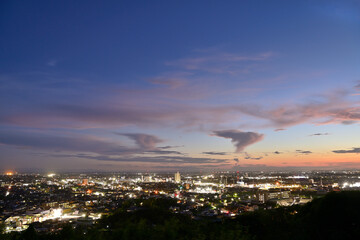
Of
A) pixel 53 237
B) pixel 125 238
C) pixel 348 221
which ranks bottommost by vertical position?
pixel 53 237

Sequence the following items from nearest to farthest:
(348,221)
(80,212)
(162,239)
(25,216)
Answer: (162,239) < (348,221) < (25,216) < (80,212)

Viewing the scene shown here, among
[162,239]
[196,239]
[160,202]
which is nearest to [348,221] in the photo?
[196,239]

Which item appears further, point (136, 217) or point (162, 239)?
point (136, 217)

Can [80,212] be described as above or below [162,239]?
below

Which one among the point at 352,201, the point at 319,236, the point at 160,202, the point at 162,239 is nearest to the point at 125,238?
the point at 162,239

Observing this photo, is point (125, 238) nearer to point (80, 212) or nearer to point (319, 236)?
point (319, 236)

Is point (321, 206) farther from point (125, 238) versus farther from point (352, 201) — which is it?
point (125, 238)

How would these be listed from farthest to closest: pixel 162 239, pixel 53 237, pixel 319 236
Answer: pixel 53 237 → pixel 319 236 → pixel 162 239

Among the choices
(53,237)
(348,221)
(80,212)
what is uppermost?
(348,221)

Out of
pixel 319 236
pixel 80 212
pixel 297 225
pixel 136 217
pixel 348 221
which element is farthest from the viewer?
pixel 80 212
